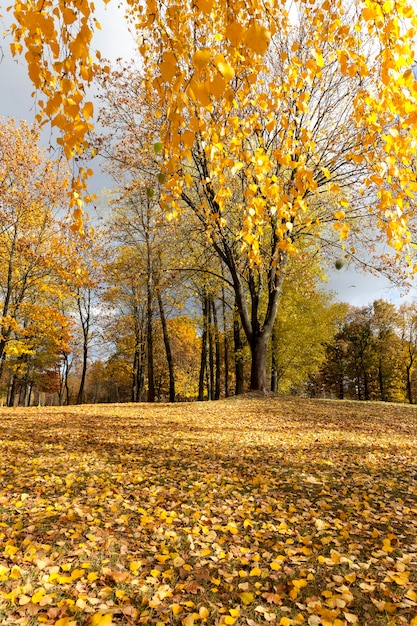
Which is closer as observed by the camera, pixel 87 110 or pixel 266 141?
pixel 87 110

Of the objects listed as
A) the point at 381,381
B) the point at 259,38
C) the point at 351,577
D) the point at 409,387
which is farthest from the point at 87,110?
the point at 381,381

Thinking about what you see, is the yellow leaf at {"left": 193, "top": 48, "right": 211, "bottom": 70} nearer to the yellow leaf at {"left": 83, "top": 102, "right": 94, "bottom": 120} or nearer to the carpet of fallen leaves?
the yellow leaf at {"left": 83, "top": 102, "right": 94, "bottom": 120}

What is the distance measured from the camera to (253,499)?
4.27 m

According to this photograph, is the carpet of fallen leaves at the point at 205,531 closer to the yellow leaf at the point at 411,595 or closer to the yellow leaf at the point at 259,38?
the yellow leaf at the point at 411,595

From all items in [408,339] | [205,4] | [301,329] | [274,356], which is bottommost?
[274,356]

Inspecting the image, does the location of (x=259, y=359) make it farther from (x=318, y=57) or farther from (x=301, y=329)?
(x=318, y=57)

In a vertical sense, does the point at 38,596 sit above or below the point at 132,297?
below

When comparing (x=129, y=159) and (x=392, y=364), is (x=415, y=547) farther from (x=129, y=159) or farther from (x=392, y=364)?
(x=392, y=364)

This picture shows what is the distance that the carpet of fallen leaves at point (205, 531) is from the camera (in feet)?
8.20

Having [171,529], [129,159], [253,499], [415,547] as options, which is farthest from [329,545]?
[129,159]

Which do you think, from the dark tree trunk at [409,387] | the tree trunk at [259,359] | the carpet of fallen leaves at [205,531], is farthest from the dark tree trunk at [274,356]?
the dark tree trunk at [409,387]

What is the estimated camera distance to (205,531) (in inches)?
138

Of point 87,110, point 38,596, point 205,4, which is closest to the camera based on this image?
point 205,4

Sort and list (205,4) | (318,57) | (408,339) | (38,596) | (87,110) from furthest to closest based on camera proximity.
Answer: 1. (408,339)
2. (318,57)
3. (38,596)
4. (87,110)
5. (205,4)
